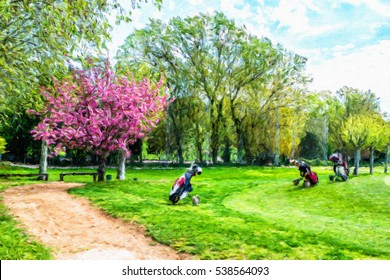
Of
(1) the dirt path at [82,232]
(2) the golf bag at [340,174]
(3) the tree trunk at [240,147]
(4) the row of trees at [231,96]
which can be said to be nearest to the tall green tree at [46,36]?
(1) the dirt path at [82,232]

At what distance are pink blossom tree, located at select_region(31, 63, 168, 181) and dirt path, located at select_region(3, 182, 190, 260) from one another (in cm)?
366

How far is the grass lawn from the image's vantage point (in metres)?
4.29

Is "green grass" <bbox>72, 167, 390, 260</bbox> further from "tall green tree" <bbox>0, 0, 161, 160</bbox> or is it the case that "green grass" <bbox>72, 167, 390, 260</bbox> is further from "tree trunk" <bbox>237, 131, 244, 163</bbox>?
"tree trunk" <bbox>237, 131, 244, 163</bbox>

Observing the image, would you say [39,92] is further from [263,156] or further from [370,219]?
[263,156]

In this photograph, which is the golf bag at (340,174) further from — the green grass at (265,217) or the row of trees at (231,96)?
the row of trees at (231,96)

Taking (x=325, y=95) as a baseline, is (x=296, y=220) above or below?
below

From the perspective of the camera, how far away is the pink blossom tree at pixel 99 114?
10.8 metres

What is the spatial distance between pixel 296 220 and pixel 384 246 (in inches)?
67.2

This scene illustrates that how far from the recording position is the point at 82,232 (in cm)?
492

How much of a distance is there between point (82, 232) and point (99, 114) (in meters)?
6.66

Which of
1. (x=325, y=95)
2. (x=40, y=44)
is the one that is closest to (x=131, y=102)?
(x=40, y=44)

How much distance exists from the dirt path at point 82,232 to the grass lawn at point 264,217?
0.23 m

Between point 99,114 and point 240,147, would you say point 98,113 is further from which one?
point 240,147

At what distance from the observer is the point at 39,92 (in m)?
9.46
